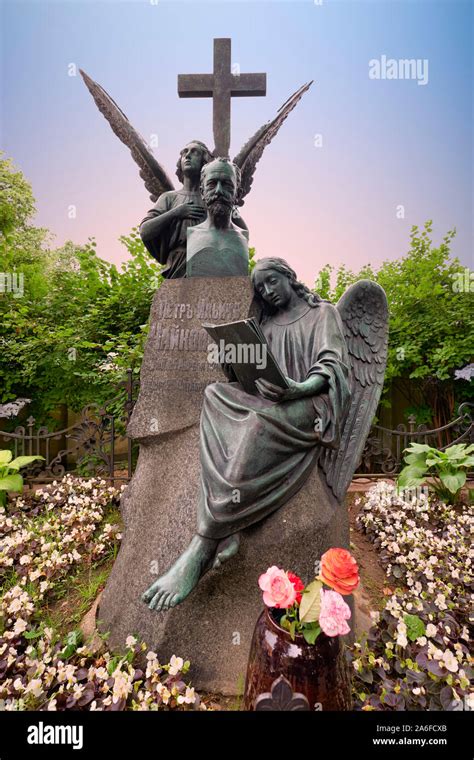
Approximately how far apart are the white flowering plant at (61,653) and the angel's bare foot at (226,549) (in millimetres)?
531

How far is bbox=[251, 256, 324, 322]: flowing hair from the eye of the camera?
248 cm

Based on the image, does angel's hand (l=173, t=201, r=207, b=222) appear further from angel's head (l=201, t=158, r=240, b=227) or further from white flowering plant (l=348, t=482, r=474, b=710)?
white flowering plant (l=348, t=482, r=474, b=710)

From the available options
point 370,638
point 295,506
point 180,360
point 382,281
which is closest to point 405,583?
point 370,638

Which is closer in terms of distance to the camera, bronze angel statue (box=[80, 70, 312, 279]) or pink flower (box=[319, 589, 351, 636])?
pink flower (box=[319, 589, 351, 636])

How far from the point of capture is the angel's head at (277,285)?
8.13 feet

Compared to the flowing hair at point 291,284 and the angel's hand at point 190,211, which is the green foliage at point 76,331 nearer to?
the angel's hand at point 190,211

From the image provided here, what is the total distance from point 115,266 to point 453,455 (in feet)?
19.9

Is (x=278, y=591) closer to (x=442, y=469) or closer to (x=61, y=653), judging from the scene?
(x=61, y=653)

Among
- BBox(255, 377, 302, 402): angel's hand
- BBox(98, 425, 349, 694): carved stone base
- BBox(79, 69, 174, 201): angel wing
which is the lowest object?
BBox(98, 425, 349, 694): carved stone base

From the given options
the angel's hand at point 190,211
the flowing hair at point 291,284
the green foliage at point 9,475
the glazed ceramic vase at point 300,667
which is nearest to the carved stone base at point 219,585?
the glazed ceramic vase at point 300,667

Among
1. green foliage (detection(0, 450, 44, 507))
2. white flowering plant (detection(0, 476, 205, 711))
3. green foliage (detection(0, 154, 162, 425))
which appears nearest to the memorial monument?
white flowering plant (detection(0, 476, 205, 711))

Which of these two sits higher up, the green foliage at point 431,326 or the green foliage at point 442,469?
the green foliage at point 431,326

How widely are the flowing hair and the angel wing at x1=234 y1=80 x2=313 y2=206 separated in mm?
1842

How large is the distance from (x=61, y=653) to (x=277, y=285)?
2.50 m
